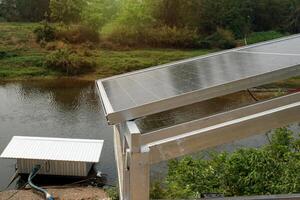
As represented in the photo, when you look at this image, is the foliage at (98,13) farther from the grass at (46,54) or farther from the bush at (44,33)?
the grass at (46,54)

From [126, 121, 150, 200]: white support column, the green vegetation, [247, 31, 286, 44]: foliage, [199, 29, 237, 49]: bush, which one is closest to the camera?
[126, 121, 150, 200]: white support column

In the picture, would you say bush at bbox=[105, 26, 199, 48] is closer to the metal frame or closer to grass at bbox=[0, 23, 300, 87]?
grass at bbox=[0, 23, 300, 87]

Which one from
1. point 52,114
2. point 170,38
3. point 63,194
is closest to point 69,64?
point 52,114

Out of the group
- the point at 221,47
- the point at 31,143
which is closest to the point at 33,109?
the point at 31,143

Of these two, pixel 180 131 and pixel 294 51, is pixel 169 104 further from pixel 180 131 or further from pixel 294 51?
pixel 294 51

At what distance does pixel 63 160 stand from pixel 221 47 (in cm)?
1875

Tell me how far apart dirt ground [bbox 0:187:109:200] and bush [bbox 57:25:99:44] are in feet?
56.4

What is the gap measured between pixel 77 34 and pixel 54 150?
1663 centimetres

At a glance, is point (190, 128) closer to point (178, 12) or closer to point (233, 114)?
point (233, 114)

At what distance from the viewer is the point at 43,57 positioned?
22.2 metres

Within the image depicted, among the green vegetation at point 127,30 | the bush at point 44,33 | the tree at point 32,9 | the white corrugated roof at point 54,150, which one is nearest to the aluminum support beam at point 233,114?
the white corrugated roof at point 54,150

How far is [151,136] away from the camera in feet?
6.75

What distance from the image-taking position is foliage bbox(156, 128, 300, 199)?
3.71 m

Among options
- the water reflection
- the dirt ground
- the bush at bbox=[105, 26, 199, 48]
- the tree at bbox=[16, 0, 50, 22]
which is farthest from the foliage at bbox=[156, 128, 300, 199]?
the tree at bbox=[16, 0, 50, 22]
